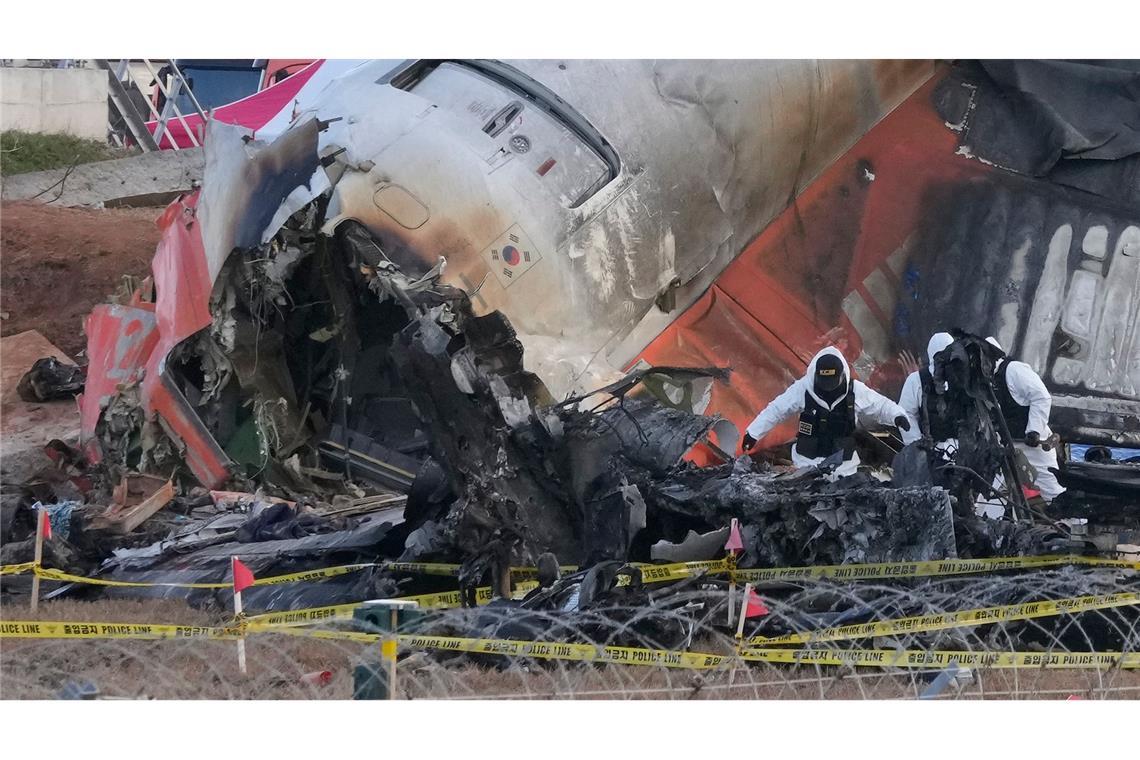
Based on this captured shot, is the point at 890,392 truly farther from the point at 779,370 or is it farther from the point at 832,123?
the point at 832,123

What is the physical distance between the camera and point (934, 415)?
874cm

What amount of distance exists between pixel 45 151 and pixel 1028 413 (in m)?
8.44

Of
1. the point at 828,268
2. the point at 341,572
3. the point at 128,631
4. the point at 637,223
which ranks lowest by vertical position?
the point at 128,631

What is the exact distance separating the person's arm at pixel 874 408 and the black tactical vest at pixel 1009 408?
641mm

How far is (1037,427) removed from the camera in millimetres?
8727

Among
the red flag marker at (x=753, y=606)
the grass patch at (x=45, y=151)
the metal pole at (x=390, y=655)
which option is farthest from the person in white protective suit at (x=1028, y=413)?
the grass patch at (x=45, y=151)

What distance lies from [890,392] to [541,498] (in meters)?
2.57

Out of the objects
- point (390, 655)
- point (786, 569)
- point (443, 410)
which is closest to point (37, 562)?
point (443, 410)

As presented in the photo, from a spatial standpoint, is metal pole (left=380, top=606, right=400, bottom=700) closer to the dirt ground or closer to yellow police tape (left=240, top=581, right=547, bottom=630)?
yellow police tape (left=240, top=581, right=547, bottom=630)

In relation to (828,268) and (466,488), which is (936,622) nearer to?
(828,268)

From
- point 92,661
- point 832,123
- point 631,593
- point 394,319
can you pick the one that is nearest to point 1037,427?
point 832,123

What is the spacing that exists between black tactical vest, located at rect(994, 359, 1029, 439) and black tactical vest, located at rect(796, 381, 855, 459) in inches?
39.8

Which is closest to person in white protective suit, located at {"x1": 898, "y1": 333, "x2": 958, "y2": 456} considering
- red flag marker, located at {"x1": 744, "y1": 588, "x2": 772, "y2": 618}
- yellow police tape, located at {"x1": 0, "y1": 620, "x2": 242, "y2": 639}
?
red flag marker, located at {"x1": 744, "y1": 588, "x2": 772, "y2": 618}

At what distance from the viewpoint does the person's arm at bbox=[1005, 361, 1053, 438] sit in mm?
8734
